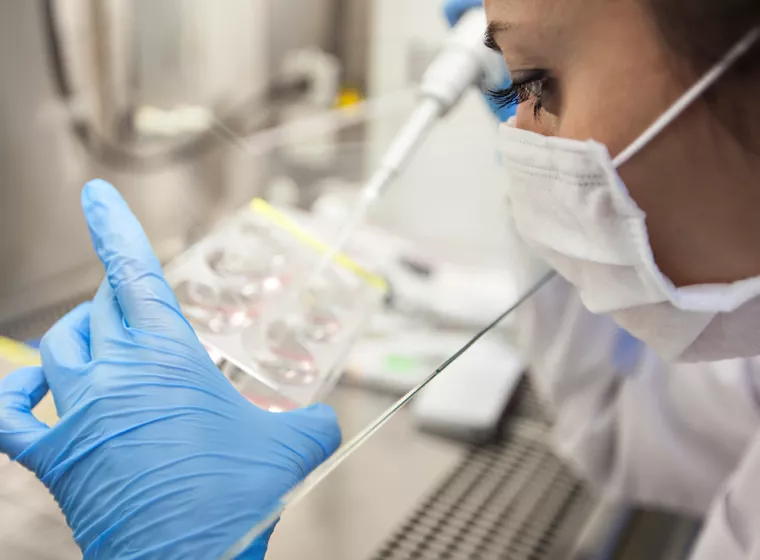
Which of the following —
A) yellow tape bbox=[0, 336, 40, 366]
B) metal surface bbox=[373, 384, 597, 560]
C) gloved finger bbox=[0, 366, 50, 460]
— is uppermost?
gloved finger bbox=[0, 366, 50, 460]

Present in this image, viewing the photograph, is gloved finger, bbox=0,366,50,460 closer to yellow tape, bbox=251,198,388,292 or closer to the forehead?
yellow tape, bbox=251,198,388,292

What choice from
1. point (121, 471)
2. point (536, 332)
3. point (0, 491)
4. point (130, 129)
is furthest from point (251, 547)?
point (130, 129)

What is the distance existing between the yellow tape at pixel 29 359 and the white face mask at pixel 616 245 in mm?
428

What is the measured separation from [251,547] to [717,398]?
682 millimetres

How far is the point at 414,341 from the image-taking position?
1.13 meters

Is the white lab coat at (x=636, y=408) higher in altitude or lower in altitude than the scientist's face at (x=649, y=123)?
lower

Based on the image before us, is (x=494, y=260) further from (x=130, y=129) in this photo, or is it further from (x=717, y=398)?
(x=130, y=129)

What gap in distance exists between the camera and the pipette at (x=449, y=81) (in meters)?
0.81

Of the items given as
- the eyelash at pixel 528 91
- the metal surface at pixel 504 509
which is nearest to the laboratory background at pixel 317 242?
the metal surface at pixel 504 509

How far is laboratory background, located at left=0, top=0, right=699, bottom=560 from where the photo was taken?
0.70 m

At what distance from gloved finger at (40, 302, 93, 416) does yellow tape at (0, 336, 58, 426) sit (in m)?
0.02

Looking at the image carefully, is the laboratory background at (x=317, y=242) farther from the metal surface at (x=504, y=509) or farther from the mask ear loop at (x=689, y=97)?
the mask ear loop at (x=689, y=97)

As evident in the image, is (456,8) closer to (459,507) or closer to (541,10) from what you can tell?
(541,10)

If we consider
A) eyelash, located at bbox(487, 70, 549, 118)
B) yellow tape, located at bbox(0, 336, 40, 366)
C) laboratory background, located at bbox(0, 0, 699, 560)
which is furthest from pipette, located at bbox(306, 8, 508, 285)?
yellow tape, located at bbox(0, 336, 40, 366)
